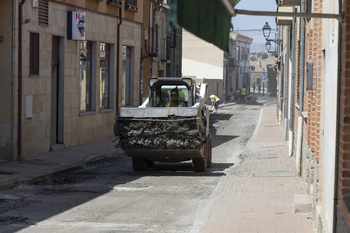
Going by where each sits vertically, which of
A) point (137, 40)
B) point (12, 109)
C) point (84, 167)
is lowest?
point (84, 167)

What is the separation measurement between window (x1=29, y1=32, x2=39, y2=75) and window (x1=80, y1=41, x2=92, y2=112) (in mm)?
4088

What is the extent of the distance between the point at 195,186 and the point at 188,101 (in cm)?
404

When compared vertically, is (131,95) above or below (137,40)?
below

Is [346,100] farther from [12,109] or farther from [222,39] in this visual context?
[12,109]

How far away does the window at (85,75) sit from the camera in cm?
2445

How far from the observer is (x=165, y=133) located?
1598 cm

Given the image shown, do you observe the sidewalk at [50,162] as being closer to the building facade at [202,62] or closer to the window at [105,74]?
the window at [105,74]

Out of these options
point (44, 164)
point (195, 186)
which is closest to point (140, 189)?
point (195, 186)

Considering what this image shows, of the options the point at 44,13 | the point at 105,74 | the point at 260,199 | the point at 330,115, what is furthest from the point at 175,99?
the point at 330,115

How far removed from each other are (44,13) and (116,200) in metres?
9.39

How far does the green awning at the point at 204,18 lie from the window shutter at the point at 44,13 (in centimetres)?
1490

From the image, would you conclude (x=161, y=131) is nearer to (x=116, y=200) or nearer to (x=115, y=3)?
(x=116, y=200)

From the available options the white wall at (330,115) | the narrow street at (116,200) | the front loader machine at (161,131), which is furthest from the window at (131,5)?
the white wall at (330,115)

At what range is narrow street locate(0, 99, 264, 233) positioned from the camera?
1038 centimetres
